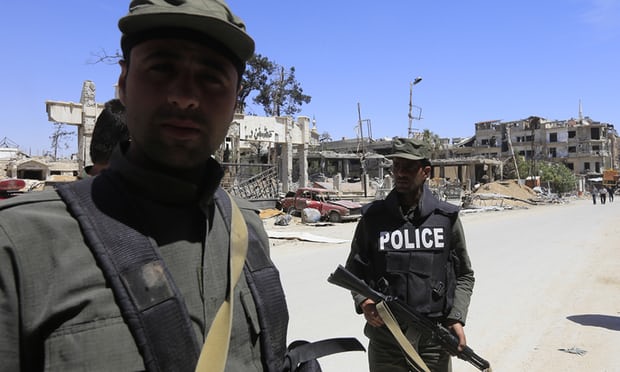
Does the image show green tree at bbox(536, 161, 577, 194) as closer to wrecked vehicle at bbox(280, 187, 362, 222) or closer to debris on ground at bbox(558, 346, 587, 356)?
wrecked vehicle at bbox(280, 187, 362, 222)

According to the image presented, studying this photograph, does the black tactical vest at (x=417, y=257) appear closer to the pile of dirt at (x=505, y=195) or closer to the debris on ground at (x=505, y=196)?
the debris on ground at (x=505, y=196)

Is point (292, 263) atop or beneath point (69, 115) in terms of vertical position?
beneath

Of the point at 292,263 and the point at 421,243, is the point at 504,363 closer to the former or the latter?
the point at 421,243

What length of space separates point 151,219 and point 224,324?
0.98 feet

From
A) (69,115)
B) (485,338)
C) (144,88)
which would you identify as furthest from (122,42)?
(69,115)

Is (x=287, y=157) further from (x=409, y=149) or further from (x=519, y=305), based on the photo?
(x=409, y=149)

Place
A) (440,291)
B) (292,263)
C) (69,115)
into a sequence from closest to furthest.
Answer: (440,291) < (292,263) < (69,115)

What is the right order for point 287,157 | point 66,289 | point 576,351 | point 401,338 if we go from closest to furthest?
point 66,289
point 401,338
point 576,351
point 287,157

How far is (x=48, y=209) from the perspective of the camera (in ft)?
3.07

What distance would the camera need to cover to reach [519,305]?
6383mm

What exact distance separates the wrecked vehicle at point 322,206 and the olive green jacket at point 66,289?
17.6 m

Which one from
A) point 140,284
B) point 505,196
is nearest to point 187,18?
point 140,284

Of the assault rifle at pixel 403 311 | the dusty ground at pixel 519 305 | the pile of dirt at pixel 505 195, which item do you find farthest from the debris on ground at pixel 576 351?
the pile of dirt at pixel 505 195

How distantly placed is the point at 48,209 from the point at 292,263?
862 centimetres
